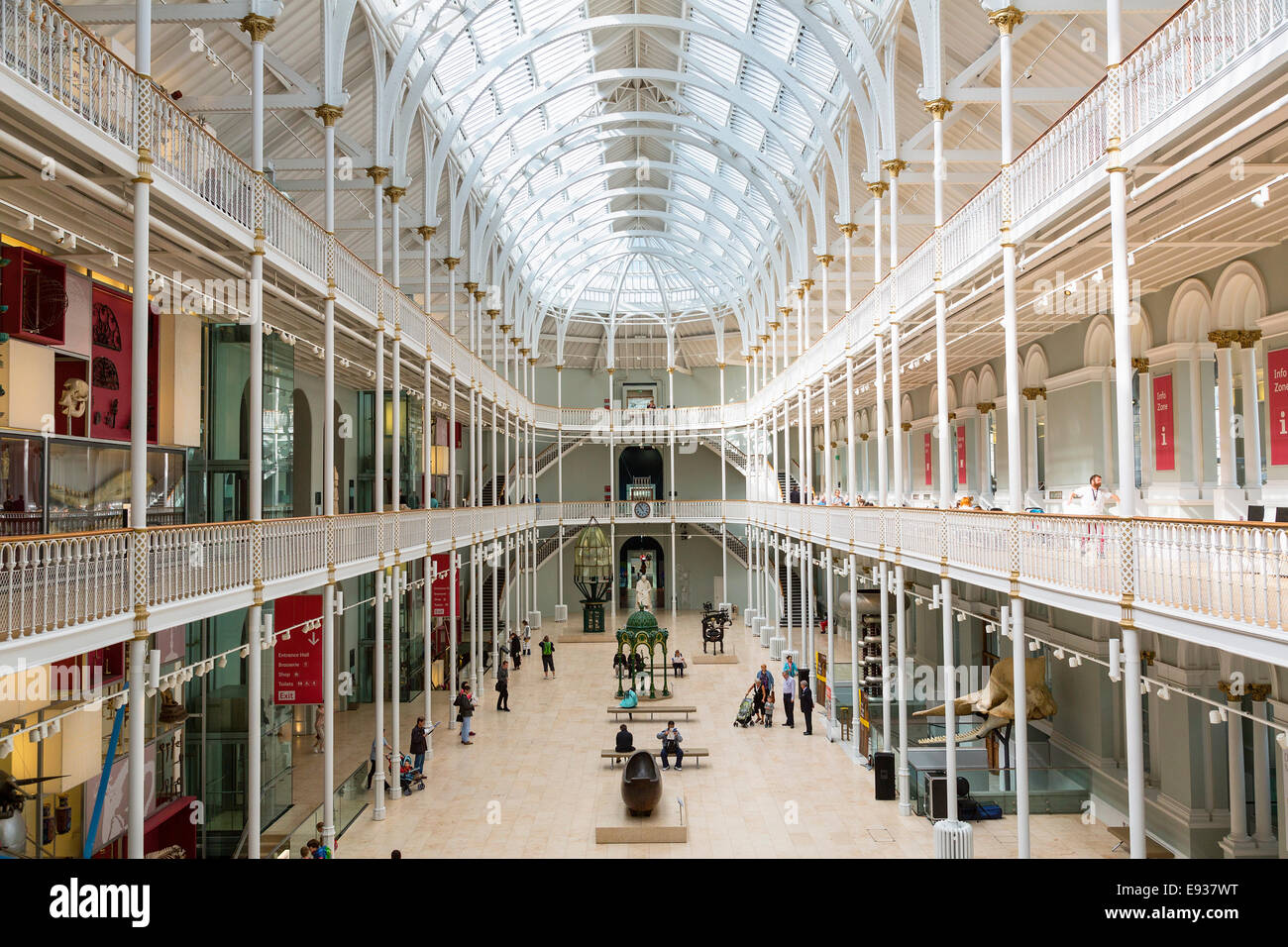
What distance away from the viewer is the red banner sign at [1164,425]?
1606 cm

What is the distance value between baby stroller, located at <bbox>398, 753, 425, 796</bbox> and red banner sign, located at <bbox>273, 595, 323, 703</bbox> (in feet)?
14.0

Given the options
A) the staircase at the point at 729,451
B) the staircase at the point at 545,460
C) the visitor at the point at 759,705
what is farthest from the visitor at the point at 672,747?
the staircase at the point at 545,460

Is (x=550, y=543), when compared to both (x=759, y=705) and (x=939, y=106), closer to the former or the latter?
(x=759, y=705)

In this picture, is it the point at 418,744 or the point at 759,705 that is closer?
the point at 418,744

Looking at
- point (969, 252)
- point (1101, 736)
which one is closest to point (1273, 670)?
point (1101, 736)

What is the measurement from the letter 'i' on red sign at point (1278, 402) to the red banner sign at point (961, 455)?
13704 millimetres

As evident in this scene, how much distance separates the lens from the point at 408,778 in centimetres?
1919

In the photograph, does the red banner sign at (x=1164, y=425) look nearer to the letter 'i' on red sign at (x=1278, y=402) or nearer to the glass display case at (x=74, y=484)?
the letter 'i' on red sign at (x=1278, y=402)

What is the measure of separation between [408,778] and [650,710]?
7.69 m

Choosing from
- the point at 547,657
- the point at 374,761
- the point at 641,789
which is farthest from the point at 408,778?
the point at 547,657

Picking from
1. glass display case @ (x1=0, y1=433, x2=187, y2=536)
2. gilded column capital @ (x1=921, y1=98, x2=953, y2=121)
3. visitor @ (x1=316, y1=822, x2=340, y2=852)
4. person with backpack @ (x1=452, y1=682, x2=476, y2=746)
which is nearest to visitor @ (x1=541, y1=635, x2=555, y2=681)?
person with backpack @ (x1=452, y1=682, x2=476, y2=746)

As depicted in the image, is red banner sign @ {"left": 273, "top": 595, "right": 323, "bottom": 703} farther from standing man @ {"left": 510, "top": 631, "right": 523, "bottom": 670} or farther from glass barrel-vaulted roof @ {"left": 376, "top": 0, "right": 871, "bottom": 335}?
standing man @ {"left": 510, "top": 631, "right": 523, "bottom": 670}

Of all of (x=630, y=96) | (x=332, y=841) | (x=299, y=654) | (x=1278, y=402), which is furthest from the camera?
(x=630, y=96)
